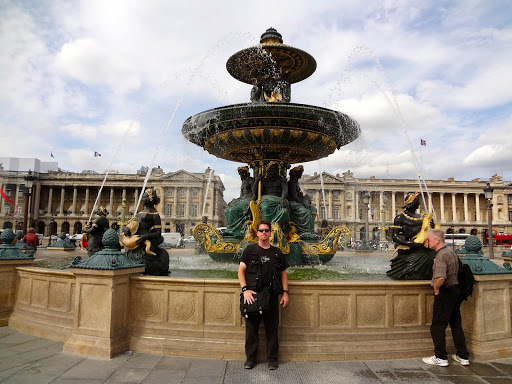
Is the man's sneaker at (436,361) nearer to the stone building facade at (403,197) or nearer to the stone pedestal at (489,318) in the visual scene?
the stone pedestal at (489,318)

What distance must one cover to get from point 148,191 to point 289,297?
331 centimetres

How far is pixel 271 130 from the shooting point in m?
8.38

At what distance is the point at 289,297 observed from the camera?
439cm

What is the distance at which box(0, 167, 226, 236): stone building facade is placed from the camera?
9181 cm

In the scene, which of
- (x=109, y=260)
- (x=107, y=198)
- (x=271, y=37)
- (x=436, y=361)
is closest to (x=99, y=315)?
(x=109, y=260)

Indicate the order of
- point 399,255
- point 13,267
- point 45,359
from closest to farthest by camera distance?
1. point 45,359
2. point 13,267
3. point 399,255

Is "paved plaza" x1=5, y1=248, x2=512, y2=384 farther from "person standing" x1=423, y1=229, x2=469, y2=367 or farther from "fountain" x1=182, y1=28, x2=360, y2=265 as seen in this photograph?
"fountain" x1=182, y1=28, x2=360, y2=265

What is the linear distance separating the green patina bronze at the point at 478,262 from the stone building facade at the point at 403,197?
8791 cm

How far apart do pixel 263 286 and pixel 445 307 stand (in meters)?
2.02

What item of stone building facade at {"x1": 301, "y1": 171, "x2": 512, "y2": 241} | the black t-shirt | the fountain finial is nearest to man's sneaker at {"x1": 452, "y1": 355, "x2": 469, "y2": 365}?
the black t-shirt

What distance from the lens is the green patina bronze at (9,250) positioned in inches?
232

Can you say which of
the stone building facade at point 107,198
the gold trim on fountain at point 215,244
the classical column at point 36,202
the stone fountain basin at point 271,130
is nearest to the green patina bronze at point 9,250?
the gold trim on fountain at point 215,244

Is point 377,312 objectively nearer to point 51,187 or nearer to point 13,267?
point 13,267

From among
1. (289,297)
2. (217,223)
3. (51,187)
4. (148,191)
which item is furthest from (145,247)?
(51,187)
